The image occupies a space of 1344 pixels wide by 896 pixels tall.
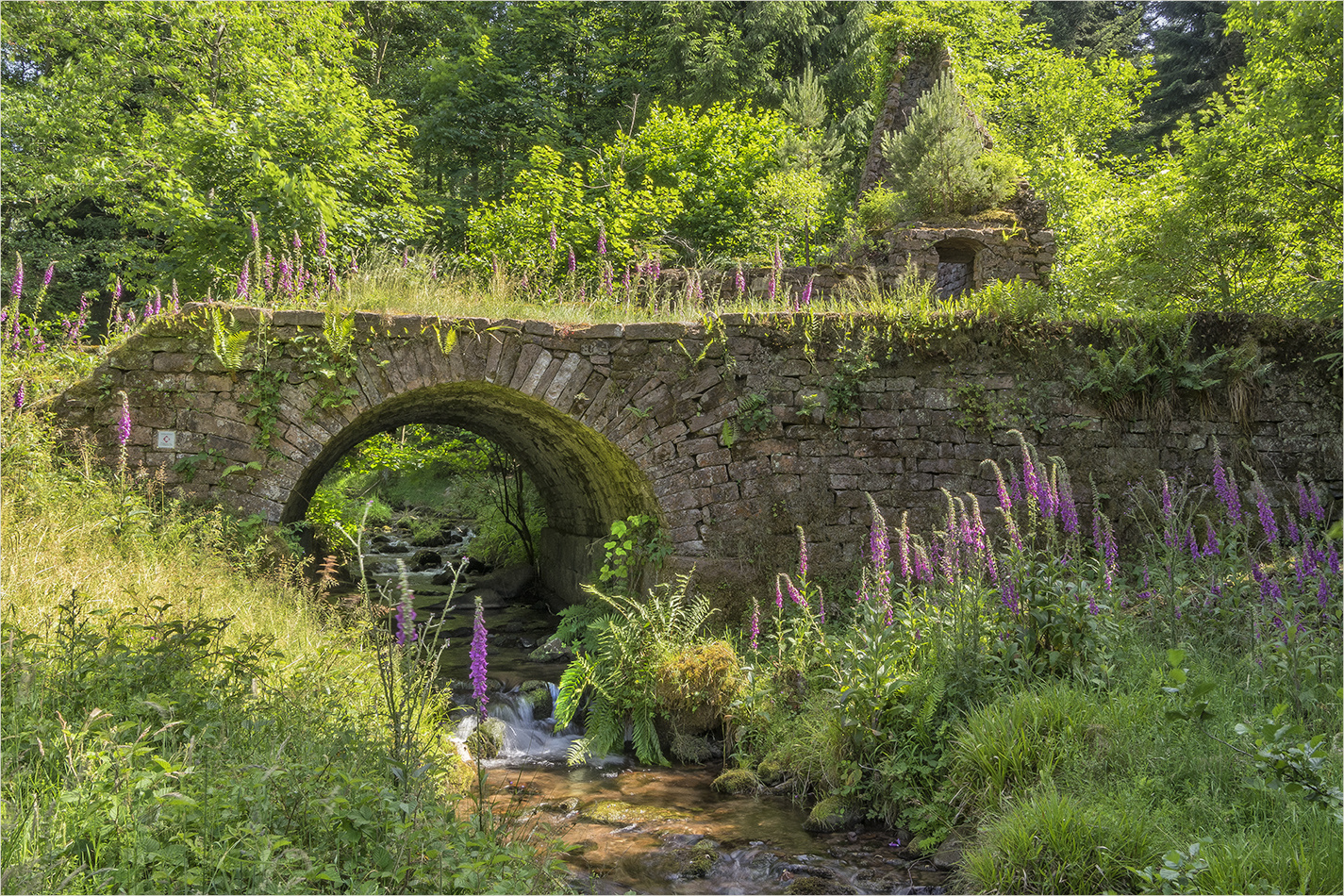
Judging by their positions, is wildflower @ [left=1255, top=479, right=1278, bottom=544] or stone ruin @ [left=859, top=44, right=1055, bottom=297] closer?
wildflower @ [left=1255, top=479, right=1278, bottom=544]

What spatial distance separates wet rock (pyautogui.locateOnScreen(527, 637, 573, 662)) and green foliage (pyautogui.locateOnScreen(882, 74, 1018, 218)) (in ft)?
27.8

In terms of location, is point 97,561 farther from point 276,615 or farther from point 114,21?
point 114,21

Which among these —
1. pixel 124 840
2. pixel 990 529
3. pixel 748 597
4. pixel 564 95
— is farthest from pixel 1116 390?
pixel 564 95

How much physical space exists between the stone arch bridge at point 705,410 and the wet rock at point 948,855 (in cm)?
325

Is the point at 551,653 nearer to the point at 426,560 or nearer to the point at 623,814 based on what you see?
the point at 623,814

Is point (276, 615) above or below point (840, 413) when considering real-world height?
below

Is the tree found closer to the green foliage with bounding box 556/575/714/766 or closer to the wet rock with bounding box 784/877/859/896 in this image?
the green foliage with bounding box 556/575/714/766

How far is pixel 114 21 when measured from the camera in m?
14.2

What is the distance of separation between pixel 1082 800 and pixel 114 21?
59.3 feet

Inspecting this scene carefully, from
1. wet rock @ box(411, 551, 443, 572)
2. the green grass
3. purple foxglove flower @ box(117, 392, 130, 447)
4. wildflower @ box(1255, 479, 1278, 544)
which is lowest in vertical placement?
wet rock @ box(411, 551, 443, 572)

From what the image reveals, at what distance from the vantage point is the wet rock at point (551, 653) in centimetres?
831

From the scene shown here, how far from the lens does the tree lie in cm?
1045

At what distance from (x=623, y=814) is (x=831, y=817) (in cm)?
131

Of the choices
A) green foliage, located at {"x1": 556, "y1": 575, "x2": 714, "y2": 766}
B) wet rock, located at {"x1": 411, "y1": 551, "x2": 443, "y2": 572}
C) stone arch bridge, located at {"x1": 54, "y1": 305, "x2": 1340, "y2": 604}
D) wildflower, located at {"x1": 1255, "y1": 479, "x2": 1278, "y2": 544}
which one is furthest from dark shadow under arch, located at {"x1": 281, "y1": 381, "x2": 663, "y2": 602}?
wet rock, located at {"x1": 411, "y1": 551, "x2": 443, "y2": 572}
